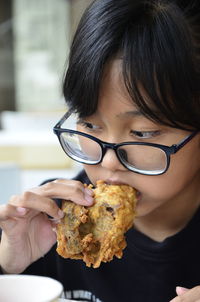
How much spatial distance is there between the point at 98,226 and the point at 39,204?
14 cm

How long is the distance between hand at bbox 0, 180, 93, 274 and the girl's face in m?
0.08

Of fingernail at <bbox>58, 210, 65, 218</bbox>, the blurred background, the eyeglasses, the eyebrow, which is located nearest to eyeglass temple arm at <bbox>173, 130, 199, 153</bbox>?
the eyeglasses

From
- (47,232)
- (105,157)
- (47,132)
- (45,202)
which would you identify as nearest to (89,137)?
(105,157)

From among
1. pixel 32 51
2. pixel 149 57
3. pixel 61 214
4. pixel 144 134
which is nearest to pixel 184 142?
pixel 144 134

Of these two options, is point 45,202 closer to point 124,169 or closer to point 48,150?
point 124,169

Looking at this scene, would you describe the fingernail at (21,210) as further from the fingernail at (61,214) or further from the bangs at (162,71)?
the bangs at (162,71)

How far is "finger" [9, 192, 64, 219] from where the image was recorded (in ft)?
3.48

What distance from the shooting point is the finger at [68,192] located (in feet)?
3.39

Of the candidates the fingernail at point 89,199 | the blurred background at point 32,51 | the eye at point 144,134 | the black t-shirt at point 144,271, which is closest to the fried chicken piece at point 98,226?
the fingernail at point 89,199

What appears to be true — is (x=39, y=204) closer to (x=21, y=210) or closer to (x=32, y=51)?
(x=21, y=210)

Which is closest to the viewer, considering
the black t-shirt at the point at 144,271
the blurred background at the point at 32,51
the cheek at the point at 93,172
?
the cheek at the point at 93,172

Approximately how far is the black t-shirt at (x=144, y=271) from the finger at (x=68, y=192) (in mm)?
267

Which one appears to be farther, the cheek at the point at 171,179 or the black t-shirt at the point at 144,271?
the black t-shirt at the point at 144,271

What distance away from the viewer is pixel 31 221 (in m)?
1.23
